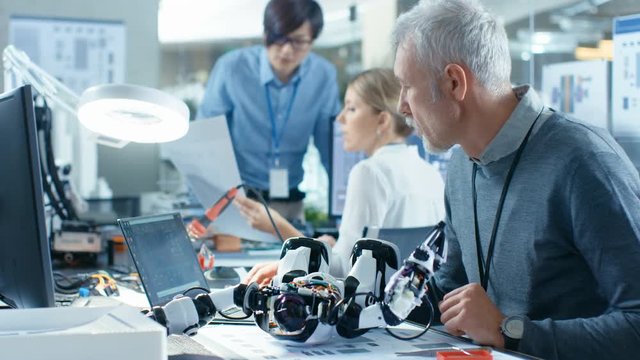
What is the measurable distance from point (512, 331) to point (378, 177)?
1.18m

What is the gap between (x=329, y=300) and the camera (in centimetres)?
138

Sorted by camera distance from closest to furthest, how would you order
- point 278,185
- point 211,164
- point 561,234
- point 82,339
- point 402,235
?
point 82,339, point 561,234, point 402,235, point 211,164, point 278,185

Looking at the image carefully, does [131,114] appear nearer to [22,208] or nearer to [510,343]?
[22,208]

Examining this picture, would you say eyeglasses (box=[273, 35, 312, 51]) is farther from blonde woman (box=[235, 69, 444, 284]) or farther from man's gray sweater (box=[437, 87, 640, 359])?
man's gray sweater (box=[437, 87, 640, 359])

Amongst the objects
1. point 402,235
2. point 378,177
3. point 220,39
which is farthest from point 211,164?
point 220,39

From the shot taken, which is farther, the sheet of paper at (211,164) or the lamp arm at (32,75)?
the sheet of paper at (211,164)

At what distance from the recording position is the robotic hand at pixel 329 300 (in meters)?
1.35

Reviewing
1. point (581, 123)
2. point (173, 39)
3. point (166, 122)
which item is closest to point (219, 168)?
point (166, 122)

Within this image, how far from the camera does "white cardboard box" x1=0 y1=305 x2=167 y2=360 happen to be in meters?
1.02

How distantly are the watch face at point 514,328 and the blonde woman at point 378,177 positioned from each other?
92cm

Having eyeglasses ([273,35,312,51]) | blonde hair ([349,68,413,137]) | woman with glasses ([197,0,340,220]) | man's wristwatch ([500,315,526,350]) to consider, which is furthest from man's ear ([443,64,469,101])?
woman with glasses ([197,0,340,220])

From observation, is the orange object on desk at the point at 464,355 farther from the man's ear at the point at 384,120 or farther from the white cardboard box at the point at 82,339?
the man's ear at the point at 384,120

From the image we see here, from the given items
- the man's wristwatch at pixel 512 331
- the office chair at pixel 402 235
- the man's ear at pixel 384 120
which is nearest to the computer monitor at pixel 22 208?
the man's wristwatch at pixel 512 331

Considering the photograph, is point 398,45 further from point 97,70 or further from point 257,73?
point 97,70
